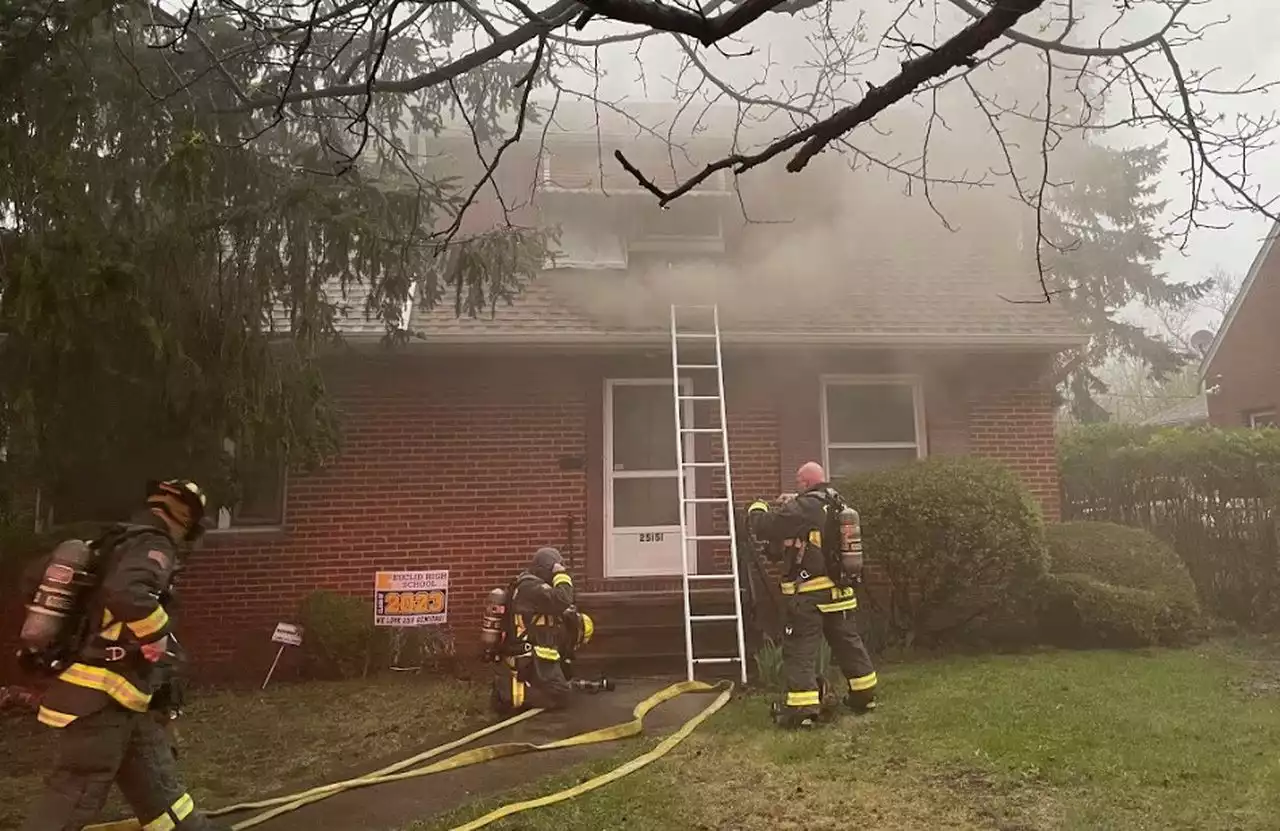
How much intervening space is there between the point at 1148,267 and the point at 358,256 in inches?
773

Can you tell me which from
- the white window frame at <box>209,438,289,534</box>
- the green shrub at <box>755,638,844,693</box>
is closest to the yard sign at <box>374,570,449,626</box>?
the white window frame at <box>209,438,289,534</box>

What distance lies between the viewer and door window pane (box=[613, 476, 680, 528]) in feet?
28.7

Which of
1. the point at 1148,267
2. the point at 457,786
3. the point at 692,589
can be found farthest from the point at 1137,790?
the point at 1148,267

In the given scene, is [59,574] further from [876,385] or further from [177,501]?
[876,385]

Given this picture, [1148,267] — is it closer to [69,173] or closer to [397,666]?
[397,666]

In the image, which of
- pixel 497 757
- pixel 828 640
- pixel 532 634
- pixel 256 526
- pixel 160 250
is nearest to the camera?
pixel 160 250

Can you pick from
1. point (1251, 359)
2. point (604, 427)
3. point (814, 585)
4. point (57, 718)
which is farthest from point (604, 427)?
point (1251, 359)

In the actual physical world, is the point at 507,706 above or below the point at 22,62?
below

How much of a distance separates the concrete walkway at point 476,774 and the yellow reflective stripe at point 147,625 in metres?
1.24

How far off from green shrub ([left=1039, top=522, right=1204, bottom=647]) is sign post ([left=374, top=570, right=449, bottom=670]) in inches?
193

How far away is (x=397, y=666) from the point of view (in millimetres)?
7754

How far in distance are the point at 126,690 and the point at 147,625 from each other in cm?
24

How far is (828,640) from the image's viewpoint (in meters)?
5.90

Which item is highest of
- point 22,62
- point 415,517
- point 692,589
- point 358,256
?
point 22,62
